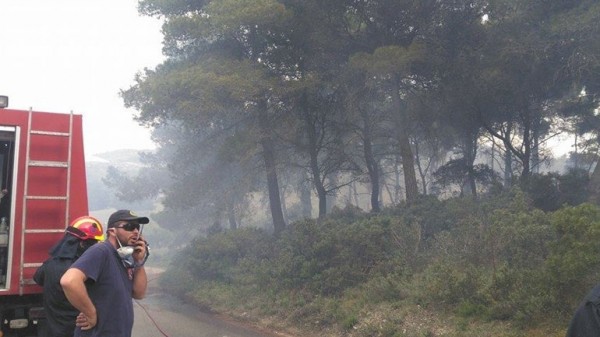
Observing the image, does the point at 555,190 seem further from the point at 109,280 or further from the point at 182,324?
the point at 109,280

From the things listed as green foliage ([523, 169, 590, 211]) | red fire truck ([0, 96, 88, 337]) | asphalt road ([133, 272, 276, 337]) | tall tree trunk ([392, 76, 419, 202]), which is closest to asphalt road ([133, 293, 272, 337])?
asphalt road ([133, 272, 276, 337])

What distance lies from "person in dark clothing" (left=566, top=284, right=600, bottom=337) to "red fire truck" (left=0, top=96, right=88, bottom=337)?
524 centimetres

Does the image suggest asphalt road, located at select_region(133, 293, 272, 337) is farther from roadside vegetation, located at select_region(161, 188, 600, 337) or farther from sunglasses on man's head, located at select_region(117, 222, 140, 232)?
sunglasses on man's head, located at select_region(117, 222, 140, 232)

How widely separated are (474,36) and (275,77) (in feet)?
23.2

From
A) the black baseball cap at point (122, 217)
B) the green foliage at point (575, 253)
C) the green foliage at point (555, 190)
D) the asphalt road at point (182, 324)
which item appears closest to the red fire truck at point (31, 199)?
the black baseball cap at point (122, 217)

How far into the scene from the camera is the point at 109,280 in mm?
3451

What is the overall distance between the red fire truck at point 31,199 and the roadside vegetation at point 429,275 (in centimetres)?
585

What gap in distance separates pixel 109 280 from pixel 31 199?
2.78m

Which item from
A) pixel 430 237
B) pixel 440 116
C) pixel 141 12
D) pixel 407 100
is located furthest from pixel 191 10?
pixel 430 237

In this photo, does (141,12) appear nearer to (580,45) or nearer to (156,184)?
(580,45)

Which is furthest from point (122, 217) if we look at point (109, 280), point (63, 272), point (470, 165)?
point (470, 165)

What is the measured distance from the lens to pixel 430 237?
560 inches

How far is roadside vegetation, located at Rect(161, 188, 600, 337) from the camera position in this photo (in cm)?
805

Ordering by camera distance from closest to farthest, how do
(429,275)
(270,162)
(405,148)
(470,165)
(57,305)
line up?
(57,305), (429,275), (405,148), (270,162), (470,165)
